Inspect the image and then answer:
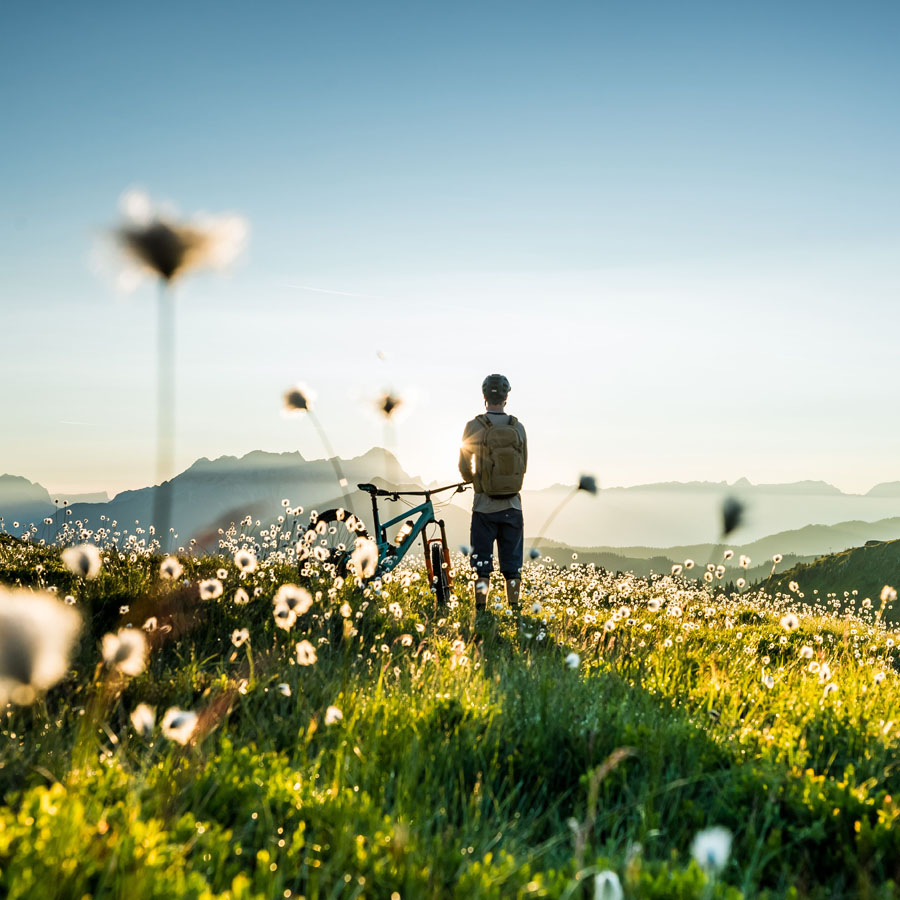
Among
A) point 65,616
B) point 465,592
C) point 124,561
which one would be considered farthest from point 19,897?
point 465,592

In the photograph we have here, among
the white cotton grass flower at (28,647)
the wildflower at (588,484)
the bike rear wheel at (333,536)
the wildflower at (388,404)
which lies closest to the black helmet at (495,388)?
the wildflower at (388,404)

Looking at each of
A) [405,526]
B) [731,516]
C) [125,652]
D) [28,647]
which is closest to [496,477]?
[405,526]

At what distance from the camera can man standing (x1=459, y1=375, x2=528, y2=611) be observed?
34.2 ft

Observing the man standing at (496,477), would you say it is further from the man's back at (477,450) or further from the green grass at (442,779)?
the green grass at (442,779)

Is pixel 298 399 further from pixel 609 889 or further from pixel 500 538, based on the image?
pixel 609 889

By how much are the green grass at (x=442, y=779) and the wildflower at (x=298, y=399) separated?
2212 millimetres

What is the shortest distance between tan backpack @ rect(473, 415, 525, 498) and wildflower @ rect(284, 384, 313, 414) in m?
3.25

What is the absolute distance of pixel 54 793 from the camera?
257 centimetres

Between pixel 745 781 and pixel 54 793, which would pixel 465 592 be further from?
pixel 54 793

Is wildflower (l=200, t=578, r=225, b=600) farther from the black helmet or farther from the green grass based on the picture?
the black helmet

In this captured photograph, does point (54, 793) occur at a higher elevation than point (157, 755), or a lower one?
higher

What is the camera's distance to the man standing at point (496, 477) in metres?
10.4

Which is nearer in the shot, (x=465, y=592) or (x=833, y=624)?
(x=465, y=592)

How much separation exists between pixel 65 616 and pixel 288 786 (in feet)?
3.84
